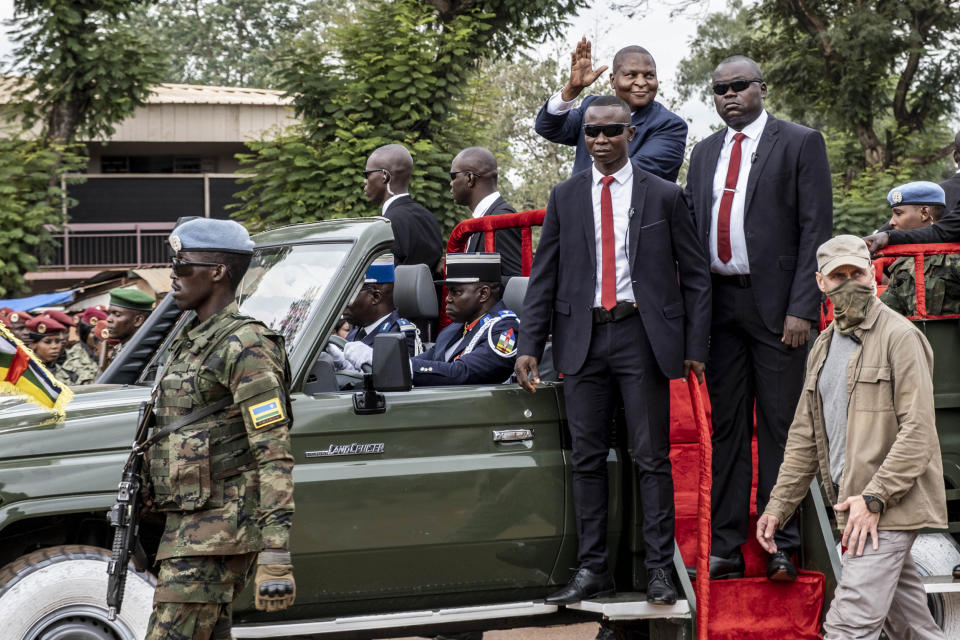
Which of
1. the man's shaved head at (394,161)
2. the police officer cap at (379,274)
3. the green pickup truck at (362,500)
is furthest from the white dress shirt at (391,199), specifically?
the green pickup truck at (362,500)

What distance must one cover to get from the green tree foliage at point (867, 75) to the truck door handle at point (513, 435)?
13.8 metres

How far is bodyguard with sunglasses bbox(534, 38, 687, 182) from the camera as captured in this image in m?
5.86

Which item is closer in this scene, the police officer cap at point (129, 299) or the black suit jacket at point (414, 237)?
the black suit jacket at point (414, 237)

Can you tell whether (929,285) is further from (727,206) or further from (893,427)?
(893,427)

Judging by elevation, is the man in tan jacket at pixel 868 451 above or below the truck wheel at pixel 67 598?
above

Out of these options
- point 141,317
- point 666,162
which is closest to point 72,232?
point 141,317

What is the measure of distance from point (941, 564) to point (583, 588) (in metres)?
2.03

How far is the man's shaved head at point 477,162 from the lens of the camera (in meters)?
6.84

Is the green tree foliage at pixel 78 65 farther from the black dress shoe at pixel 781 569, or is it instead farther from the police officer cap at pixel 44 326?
the black dress shoe at pixel 781 569

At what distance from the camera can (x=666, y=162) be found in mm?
Answer: 5848

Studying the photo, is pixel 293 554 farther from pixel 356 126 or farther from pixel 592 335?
pixel 356 126

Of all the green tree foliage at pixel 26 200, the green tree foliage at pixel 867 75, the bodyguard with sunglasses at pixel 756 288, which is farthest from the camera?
the green tree foliage at pixel 867 75

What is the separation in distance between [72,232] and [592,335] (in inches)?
899

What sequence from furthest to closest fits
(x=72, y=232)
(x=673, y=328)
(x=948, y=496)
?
(x=72, y=232)
(x=948, y=496)
(x=673, y=328)
